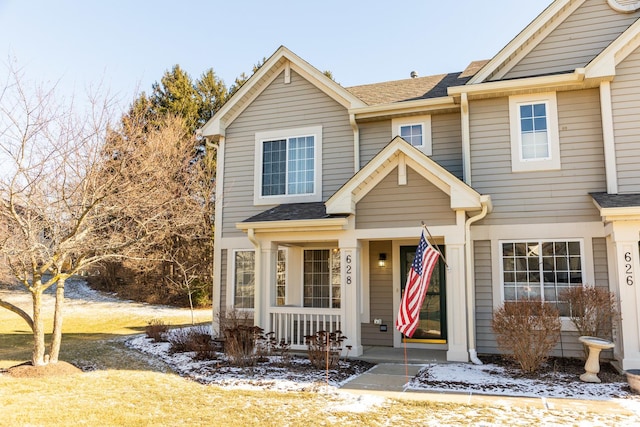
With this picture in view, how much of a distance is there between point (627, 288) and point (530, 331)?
1855 millimetres

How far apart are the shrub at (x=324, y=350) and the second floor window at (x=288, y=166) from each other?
4.02 m

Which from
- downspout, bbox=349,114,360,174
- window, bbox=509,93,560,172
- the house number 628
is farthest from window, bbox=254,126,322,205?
window, bbox=509,93,560,172

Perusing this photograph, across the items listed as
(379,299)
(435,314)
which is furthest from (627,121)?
(379,299)

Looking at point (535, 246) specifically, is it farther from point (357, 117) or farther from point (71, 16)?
point (71, 16)

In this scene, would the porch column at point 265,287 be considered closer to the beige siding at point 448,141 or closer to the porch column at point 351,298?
the porch column at point 351,298

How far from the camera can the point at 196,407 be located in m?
5.66

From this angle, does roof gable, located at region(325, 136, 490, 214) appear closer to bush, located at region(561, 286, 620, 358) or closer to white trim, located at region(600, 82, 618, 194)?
bush, located at region(561, 286, 620, 358)

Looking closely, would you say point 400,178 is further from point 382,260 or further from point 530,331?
point 530,331

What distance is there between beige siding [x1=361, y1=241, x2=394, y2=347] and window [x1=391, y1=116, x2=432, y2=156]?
7.72 feet

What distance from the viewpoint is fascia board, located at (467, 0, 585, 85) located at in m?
9.07

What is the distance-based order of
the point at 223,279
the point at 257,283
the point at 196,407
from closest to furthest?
the point at 196,407 < the point at 257,283 < the point at 223,279

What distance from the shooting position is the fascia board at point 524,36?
9070 millimetres

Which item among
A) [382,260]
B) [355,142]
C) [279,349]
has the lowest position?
[279,349]

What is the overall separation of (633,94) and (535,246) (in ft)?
10.9
